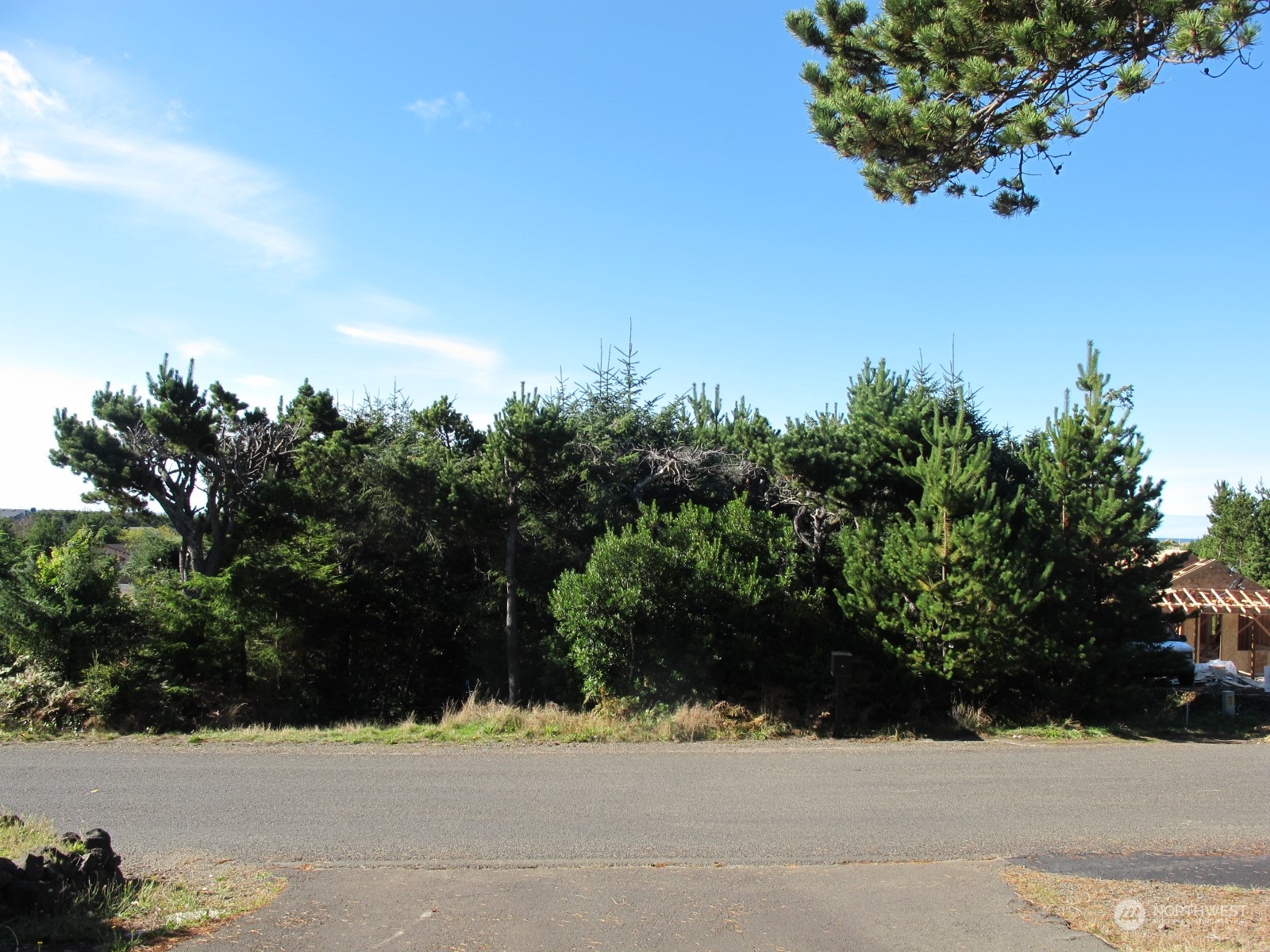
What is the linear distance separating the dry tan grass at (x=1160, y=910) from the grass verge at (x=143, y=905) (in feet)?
17.7

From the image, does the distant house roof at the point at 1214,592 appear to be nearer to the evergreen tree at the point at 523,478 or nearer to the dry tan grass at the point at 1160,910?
the evergreen tree at the point at 523,478

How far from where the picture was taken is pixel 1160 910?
592 cm

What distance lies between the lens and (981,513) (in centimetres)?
1331

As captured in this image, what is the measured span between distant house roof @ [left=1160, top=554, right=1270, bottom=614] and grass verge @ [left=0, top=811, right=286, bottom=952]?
827 inches

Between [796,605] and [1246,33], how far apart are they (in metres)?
10.9

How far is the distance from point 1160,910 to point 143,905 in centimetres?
667

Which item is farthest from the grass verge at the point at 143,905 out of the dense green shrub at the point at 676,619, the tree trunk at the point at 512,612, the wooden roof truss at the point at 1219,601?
the wooden roof truss at the point at 1219,601

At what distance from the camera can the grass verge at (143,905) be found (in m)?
5.02

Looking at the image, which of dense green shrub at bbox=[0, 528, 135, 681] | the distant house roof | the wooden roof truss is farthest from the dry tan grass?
the wooden roof truss

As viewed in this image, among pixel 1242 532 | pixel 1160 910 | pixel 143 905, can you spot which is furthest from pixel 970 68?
pixel 1242 532

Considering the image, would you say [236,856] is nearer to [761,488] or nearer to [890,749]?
[890,749]

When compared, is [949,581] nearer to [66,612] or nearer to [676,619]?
[676,619]

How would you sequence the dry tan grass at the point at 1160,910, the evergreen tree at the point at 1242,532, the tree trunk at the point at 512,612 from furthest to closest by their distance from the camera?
the evergreen tree at the point at 1242,532, the tree trunk at the point at 512,612, the dry tan grass at the point at 1160,910

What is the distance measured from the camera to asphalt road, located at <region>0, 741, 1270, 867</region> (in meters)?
7.55
